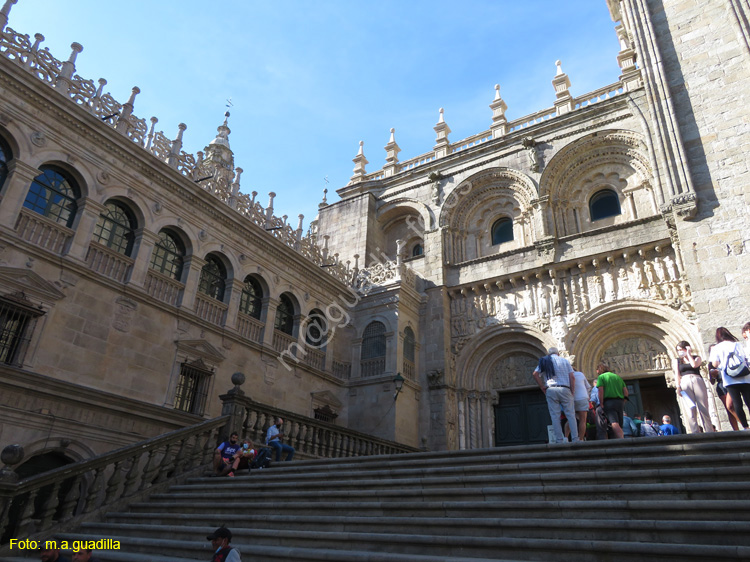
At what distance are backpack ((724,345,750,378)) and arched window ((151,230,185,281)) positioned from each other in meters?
13.1

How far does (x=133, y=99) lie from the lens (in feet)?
49.1

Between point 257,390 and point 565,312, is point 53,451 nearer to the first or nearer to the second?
point 257,390

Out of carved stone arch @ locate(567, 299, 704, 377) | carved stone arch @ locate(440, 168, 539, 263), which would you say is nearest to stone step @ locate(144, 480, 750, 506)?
carved stone arch @ locate(567, 299, 704, 377)

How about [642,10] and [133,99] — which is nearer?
[133,99]

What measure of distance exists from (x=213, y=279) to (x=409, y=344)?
766 cm

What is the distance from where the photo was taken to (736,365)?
802 cm

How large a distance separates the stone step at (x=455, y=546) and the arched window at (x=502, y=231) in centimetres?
1740

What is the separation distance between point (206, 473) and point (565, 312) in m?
12.9

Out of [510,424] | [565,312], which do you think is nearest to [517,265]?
[565,312]

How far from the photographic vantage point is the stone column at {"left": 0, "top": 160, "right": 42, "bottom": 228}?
38.0 feet

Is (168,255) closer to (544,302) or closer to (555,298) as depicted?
(544,302)

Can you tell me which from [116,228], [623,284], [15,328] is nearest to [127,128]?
[116,228]

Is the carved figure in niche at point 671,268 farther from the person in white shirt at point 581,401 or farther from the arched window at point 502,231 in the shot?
the person in white shirt at point 581,401

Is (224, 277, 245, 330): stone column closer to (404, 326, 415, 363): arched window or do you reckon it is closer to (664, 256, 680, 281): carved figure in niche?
(404, 326, 415, 363): arched window
